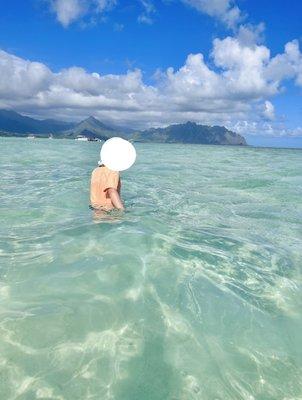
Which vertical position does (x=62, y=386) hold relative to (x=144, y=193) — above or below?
above

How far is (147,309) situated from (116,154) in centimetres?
502

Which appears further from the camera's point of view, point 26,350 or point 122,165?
point 122,165

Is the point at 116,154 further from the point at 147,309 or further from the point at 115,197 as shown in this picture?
the point at 147,309

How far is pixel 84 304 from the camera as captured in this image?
5715 millimetres

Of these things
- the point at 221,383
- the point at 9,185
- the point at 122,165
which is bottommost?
the point at 9,185

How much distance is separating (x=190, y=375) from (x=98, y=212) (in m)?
6.71

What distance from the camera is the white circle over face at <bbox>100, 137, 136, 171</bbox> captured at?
966 cm

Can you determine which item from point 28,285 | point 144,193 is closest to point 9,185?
point 144,193

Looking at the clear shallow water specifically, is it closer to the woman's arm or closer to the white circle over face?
the woman's arm

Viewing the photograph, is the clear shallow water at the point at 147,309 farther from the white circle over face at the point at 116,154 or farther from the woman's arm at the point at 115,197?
the white circle over face at the point at 116,154

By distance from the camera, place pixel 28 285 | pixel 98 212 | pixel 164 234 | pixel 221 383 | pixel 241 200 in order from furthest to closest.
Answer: pixel 241 200, pixel 98 212, pixel 164 234, pixel 28 285, pixel 221 383

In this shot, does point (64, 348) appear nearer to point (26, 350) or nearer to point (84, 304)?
point (26, 350)

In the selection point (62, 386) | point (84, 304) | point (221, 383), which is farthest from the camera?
point (84, 304)

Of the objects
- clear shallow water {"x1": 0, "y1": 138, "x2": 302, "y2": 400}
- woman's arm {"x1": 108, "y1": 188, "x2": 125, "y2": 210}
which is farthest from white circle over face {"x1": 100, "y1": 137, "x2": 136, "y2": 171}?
clear shallow water {"x1": 0, "y1": 138, "x2": 302, "y2": 400}
